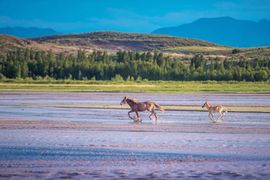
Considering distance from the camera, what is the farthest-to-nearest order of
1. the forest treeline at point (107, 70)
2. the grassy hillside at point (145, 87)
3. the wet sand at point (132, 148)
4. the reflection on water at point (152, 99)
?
1. the forest treeline at point (107, 70)
2. the grassy hillside at point (145, 87)
3. the reflection on water at point (152, 99)
4. the wet sand at point (132, 148)

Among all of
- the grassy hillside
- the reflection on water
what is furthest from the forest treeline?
the reflection on water

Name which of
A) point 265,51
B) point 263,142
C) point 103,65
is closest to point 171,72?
point 103,65

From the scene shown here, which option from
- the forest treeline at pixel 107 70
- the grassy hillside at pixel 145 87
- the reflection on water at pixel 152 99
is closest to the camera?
the reflection on water at pixel 152 99

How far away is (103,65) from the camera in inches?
4190

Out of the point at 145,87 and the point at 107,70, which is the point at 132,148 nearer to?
the point at 145,87

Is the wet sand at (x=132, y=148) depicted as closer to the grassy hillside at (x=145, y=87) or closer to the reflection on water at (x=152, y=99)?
the reflection on water at (x=152, y=99)

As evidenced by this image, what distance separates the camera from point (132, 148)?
19.1 metres

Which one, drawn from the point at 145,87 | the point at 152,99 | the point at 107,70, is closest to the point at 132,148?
the point at 152,99

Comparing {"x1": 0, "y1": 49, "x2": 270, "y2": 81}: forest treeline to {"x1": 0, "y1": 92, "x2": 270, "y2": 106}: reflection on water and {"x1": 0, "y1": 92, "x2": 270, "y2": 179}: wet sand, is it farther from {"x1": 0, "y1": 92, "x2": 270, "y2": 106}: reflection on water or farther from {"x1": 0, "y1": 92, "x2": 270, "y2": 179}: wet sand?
{"x1": 0, "y1": 92, "x2": 270, "y2": 179}: wet sand

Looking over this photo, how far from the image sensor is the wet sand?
14.5 m

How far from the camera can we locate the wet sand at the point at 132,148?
14.5m

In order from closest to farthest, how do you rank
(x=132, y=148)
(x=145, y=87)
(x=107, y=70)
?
(x=132, y=148)
(x=145, y=87)
(x=107, y=70)

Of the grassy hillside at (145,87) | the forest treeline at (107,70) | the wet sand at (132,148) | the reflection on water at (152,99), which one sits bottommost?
the wet sand at (132,148)

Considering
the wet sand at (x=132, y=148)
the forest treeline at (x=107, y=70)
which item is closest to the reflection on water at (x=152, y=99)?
the wet sand at (x=132, y=148)
